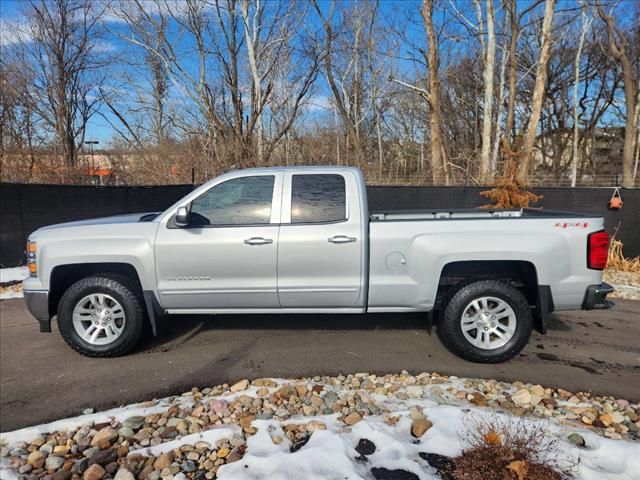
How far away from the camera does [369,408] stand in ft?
9.69

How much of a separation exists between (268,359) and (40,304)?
2258 mm

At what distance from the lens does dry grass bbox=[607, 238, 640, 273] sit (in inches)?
325

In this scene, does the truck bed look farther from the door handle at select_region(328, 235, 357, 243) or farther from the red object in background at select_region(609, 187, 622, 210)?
the red object in background at select_region(609, 187, 622, 210)

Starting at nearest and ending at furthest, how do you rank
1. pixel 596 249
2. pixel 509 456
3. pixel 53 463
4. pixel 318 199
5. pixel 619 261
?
pixel 509 456 → pixel 53 463 → pixel 596 249 → pixel 318 199 → pixel 619 261

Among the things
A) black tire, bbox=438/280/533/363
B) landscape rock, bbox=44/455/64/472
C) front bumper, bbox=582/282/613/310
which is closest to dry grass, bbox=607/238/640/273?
front bumper, bbox=582/282/613/310

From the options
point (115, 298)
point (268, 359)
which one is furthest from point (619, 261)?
point (115, 298)

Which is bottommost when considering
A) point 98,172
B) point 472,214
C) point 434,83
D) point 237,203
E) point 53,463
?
point 53,463

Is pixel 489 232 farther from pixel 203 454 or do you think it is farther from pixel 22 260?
pixel 22 260

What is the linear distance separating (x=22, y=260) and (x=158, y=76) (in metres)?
12.0

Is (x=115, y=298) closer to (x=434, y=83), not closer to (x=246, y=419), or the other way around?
(x=246, y=419)

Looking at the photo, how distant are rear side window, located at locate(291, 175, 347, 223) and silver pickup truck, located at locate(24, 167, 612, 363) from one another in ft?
0.03

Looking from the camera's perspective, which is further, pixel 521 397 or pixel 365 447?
pixel 521 397

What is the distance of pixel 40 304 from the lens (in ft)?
12.4

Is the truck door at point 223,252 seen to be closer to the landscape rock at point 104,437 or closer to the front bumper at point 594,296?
the landscape rock at point 104,437
